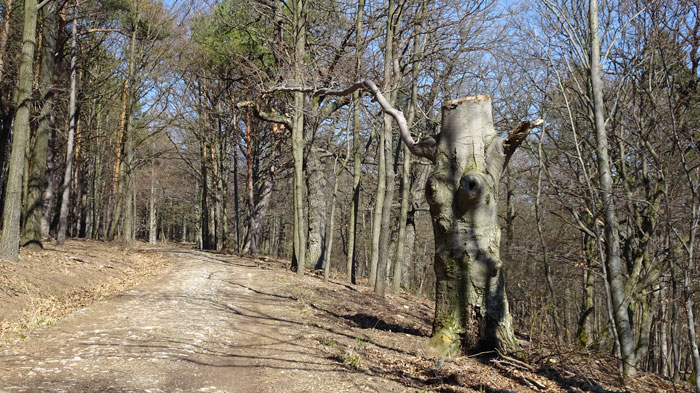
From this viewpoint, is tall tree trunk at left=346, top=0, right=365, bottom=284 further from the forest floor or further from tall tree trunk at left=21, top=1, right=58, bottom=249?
tall tree trunk at left=21, top=1, right=58, bottom=249

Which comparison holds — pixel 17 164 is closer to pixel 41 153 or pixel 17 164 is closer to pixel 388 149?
pixel 41 153

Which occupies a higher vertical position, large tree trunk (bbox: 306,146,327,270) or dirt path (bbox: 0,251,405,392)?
large tree trunk (bbox: 306,146,327,270)

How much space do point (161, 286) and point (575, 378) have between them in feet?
28.2

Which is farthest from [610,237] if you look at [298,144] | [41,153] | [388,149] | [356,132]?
[41,153]

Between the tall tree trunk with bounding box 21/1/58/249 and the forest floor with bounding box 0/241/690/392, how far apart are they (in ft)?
7.51

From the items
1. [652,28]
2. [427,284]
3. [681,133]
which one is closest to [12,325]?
[681,133]

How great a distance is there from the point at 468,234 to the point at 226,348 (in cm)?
343

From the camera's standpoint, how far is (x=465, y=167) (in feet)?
20.0

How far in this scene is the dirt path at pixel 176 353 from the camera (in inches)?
186

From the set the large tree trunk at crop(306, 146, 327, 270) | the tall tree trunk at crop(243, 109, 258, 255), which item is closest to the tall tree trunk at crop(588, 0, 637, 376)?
the large tree trunk at crop(306, 146, 327, 270)

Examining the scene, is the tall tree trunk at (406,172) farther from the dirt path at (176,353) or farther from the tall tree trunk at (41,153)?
the tall tree trunk at (41,153)

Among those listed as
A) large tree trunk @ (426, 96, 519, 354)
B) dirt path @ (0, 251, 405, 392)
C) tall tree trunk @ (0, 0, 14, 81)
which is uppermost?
tall tree trunk @ (0, 0, 14, 81)

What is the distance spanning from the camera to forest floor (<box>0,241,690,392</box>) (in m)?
4.95

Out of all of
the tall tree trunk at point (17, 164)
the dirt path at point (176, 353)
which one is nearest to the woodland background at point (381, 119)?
the tall tree trunk at point (17, 164)
